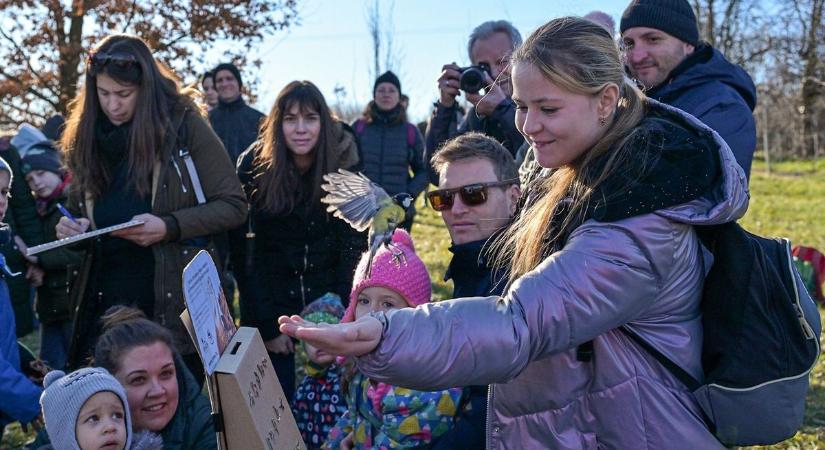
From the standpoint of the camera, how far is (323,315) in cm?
324

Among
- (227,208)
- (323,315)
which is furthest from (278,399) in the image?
(227,208)

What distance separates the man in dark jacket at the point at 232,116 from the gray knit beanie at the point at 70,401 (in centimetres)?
382

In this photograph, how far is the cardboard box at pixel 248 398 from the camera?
1.47m

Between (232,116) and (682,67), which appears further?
(232,116)

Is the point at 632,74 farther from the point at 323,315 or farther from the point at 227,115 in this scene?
the point at 227,115

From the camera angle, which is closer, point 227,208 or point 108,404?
point 108,404

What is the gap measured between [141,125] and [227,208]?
1.58ft

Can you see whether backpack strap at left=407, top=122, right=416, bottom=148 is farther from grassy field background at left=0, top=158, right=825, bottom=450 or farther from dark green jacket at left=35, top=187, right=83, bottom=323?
dark green jacket at left=35, top=187, right=83, bottom=323

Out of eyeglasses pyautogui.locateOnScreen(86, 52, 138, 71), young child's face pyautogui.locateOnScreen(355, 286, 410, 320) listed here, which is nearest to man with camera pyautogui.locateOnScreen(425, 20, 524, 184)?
young child's face pyautogui.locateOnScreen(355, 286, 410, 320)

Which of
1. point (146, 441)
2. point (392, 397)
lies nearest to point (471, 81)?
point (392, 397)

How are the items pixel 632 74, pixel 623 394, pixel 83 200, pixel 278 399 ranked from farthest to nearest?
1. pixel 83 200
2. pixel 632 74
3. pixel 278 399
4. pixel 623 394

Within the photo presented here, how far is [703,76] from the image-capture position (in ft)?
10.1

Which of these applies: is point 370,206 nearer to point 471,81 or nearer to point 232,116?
point 471,81

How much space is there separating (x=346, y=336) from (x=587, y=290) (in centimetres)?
42
